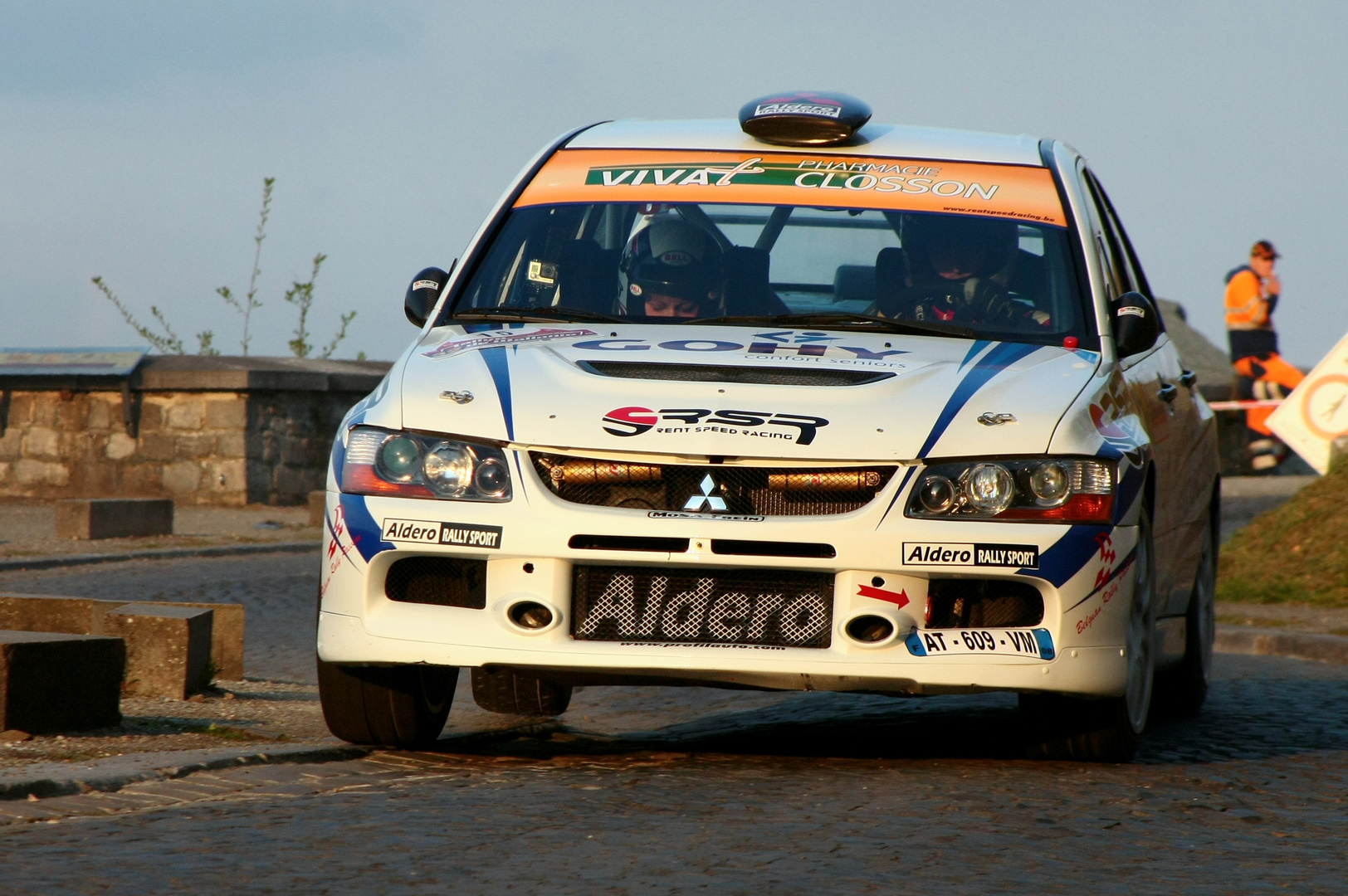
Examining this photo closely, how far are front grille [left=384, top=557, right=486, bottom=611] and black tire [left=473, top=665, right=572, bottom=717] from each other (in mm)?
1414

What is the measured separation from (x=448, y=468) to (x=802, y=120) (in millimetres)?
2188

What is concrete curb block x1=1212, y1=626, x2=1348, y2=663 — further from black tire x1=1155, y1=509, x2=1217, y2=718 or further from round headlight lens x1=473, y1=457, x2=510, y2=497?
round headlight lens x1=473, y1=457, x2=510, y2=497

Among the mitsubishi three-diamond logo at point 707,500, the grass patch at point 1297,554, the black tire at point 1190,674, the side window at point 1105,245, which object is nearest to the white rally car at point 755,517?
the mitsubishi three-diamond logo at point 707,500

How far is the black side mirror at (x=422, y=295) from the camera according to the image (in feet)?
21.4

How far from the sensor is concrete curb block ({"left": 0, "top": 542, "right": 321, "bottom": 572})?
1360cm

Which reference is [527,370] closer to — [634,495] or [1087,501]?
[634,495]

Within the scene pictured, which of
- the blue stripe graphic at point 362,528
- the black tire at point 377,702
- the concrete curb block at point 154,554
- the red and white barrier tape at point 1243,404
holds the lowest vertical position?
the concrete curb block at point 154,554

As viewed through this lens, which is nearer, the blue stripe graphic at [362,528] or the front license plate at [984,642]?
the front license plate at [984,642]

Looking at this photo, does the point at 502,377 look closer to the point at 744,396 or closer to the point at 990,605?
the point at 744,396

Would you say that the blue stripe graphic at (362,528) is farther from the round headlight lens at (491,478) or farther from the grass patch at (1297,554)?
the grass patch at (1297,554)

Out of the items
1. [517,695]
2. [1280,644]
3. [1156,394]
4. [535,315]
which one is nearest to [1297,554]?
[1280,644]

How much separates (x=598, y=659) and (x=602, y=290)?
1561mm

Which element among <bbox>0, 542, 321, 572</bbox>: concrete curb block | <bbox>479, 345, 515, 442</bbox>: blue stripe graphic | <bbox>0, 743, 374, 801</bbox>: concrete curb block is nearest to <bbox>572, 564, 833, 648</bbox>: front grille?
<bbox>479, 345, 515, 442</bbox>: blue stripe graphic

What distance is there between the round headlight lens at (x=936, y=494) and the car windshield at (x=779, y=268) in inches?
37.8
